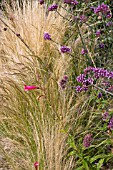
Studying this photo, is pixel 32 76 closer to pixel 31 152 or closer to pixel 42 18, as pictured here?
pixel 31 152

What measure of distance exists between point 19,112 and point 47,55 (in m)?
1.07

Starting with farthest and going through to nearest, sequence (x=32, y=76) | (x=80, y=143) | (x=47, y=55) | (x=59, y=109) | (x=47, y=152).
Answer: (x=47, y=55)
(x=32, y=76)
(x=59, y=109)
(x=80, y=143)
(x=47, y=152)

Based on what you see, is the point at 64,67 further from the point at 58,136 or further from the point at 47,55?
the point at 58,136

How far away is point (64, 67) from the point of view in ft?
10.9

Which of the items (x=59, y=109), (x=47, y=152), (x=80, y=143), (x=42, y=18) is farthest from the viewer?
(x=42, y=18)

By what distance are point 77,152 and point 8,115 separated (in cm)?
71

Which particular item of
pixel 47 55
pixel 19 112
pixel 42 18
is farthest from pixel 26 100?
pixel 42 18

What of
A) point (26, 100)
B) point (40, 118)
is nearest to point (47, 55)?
point (26, 100)

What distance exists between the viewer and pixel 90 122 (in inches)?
113

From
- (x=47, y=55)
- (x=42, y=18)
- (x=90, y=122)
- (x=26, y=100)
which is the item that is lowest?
(x=90, y=122)

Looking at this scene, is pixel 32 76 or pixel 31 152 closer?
pixel 31 152

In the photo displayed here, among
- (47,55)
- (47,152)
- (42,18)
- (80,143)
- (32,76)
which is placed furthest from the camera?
(42,18)

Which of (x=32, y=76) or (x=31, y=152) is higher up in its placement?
(x=32, y=76)

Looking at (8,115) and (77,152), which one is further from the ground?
(8,115)
